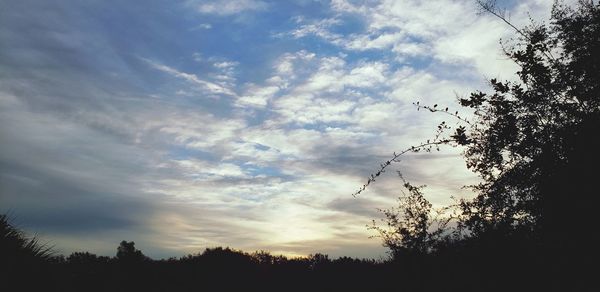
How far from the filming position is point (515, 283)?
1105cm

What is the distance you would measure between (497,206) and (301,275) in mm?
56974

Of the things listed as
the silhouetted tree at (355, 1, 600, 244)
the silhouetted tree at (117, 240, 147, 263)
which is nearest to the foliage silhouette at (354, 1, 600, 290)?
the silhouetted tree at (355, 1, 600, 244)

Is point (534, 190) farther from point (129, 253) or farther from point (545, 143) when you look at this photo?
point (129, 253)

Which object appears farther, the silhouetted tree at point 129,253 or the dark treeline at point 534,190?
the silhouetted tree at point 129,253

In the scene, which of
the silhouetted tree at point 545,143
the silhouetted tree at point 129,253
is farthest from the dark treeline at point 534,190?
the silhouetted tree at point 129,253

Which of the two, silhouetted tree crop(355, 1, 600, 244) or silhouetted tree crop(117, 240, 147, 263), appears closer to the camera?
silhouetted tree crop(355, 1, 600, 244)

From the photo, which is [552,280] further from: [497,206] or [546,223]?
[497,206]

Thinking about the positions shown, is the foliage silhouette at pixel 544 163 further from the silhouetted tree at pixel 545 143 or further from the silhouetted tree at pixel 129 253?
the silhouetted tree at pixel 129 253

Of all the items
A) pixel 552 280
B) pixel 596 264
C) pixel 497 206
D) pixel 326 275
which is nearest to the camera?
pixel 596 264

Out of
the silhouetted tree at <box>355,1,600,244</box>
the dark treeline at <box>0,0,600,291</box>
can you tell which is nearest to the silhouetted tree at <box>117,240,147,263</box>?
the dark treeline at <box>0,0,600,291</box>

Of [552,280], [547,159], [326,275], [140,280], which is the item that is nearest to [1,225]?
[547,159]

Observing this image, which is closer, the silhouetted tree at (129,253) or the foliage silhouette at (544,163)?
the foliage silhouette at (544,163)

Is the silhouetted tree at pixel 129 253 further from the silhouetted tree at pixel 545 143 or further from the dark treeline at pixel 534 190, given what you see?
the silhouetted tree at pixel 545 143

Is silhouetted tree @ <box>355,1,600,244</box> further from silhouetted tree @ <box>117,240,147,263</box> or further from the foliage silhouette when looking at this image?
silhouetted tree @ <box>117,240,147,263</box>
